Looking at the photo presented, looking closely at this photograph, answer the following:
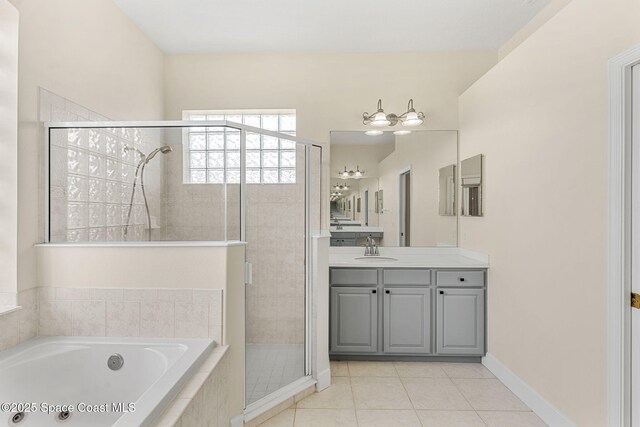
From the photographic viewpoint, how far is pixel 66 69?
220 centimetres

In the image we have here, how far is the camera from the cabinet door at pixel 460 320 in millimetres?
3115

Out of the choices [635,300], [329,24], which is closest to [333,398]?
[635,300]

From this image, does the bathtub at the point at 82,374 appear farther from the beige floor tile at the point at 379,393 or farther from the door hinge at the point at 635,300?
the door hinge at the point at 635,300

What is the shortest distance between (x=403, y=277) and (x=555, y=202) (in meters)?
1.32

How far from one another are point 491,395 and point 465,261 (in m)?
1.07

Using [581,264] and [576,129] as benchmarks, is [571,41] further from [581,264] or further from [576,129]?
[581,264]

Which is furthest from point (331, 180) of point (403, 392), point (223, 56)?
point (403, 392)

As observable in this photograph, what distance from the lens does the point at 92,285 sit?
2092 millimetres

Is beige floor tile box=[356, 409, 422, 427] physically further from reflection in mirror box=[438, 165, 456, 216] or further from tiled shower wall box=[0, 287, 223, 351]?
reflection in mirror box=[438, 165, 456, 216]

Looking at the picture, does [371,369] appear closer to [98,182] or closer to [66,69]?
[98,182]

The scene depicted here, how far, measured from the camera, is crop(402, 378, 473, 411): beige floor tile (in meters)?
2.49

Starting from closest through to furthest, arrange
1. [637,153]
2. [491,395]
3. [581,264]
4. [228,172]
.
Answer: [637,153], [581,264], [228,172], [491,395]

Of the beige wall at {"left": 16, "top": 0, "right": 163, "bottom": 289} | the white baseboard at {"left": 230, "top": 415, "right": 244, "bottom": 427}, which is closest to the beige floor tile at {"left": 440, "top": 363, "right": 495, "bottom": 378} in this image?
the white baseboard at {"left": 230, "top": 415, "right": 244, "bottom": 427}

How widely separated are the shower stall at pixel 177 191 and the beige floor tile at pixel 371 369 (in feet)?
2.86
